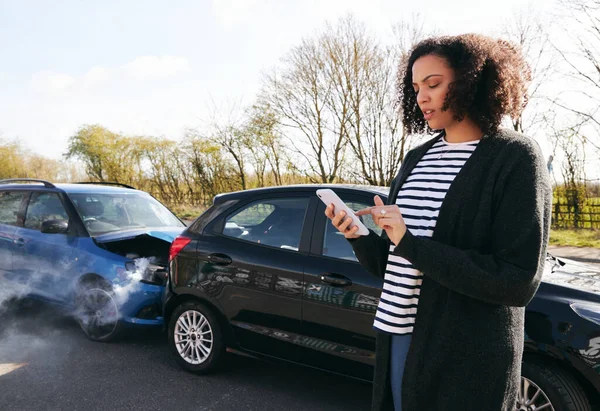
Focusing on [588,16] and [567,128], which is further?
[567,128]

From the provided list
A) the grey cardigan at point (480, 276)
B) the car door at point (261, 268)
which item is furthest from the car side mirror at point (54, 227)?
the grey cardigan at point (480, 276)

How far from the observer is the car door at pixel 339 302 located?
3.24 meters

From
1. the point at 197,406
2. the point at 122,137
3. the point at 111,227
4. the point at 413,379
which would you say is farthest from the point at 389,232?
the point at 122,137

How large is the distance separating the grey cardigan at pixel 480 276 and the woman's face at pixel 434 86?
157 millimetres

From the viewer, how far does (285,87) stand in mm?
19359

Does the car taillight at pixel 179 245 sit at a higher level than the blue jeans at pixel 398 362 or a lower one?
higher

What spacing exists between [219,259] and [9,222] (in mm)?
3476

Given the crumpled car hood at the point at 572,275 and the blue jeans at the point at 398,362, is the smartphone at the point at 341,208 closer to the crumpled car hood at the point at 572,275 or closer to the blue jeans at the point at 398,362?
the blue jeans at the point at 398,362

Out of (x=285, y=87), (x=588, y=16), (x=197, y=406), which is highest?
(x=588, y=16)

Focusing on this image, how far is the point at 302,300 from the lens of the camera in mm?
3523

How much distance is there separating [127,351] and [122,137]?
79.1 ft

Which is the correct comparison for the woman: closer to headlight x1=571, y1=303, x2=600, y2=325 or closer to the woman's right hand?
the woman's right hand

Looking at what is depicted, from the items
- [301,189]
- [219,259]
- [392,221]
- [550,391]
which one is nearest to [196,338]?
[219,259]

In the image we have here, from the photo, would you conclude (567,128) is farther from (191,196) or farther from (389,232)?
(389,232)
